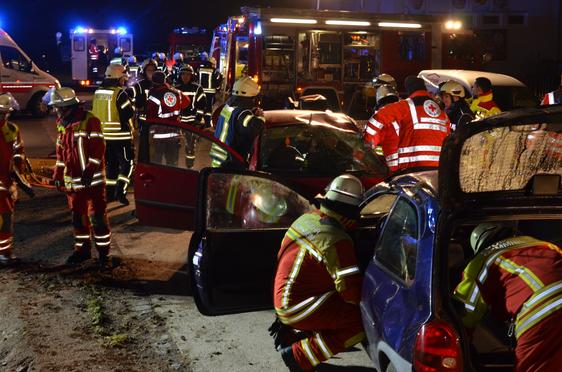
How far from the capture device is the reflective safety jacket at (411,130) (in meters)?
7.10

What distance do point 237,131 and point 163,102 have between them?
334 centimetres

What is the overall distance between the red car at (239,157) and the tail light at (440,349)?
374 centimetres

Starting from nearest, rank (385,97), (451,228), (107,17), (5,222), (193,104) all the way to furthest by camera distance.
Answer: (451,228) < (5,222) < (385,97) < (193,104) < (107,17)

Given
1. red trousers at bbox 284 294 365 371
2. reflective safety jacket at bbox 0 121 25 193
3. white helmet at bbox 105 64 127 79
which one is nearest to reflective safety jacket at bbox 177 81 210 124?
white helmet at bbox 105 64 127 79

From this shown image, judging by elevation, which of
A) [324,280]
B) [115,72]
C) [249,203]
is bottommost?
[324,280]

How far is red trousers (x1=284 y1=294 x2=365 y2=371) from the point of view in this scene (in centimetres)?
427

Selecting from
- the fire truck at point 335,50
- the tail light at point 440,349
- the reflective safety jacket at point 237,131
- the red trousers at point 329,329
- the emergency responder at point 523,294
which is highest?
the fire truck at point 335,50

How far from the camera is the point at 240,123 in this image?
7680 mm

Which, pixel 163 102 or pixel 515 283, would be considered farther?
pixel 163 102

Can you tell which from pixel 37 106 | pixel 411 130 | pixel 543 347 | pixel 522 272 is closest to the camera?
pixel 543 347

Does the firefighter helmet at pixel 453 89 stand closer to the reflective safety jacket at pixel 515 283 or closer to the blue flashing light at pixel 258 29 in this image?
the reflective safety jacket at pixel 515 283

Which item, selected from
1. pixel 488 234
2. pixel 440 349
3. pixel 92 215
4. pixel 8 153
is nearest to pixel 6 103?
pixel 8 153

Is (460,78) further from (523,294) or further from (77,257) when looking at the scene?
(523,294)

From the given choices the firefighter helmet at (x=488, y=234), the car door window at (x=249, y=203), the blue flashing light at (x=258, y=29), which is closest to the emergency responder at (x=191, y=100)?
the blue flashing light at (x=258, y=29)
